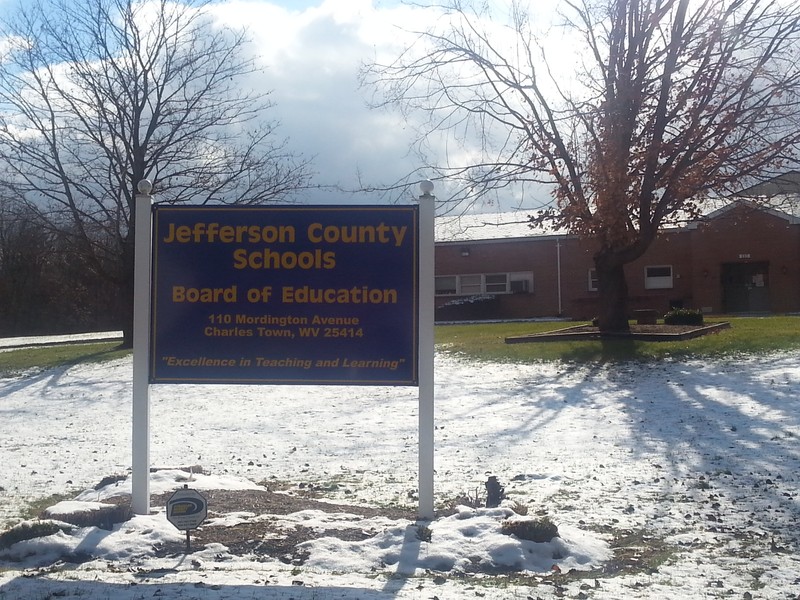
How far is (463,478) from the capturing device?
30.4 ft

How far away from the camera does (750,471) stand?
29.2ft

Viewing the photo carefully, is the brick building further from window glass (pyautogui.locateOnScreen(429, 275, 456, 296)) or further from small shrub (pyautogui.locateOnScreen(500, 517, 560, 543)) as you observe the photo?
small shrub (pyautogui.locateOnScreen(500, 517, 560, 543))

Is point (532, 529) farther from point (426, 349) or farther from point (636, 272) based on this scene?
point (636, 272)

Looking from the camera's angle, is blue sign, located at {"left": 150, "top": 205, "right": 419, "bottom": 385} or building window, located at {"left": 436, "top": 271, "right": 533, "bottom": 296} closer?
blue sign, located at {"left": 150, "top": 205, "right": 419, "bottom": 385}

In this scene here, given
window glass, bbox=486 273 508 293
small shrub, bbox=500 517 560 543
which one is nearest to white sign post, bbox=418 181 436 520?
small shrub, bbox=500 517 560 543

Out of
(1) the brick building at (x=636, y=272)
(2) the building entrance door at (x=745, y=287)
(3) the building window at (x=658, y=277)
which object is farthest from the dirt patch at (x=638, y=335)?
(3) the building window at (x=658, y=277)

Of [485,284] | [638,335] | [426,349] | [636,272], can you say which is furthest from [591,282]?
[426,349]

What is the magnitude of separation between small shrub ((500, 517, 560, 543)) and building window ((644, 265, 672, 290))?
35031 millimetres

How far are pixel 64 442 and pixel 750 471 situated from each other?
338 inches

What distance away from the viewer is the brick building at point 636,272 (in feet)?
122

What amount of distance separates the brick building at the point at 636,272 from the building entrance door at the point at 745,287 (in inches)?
1.7

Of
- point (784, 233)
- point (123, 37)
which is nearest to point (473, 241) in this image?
point (784, 233)

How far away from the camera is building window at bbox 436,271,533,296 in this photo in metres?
41.9

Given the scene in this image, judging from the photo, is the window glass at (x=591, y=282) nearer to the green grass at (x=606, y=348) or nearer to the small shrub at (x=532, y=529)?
the green grass at (x=606, y=348)
